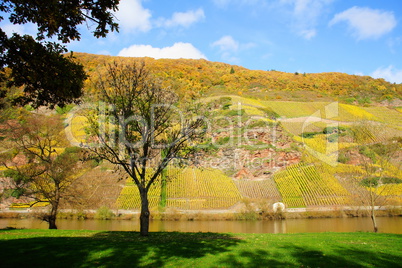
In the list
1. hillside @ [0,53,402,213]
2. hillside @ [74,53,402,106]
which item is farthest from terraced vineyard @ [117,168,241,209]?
hillside @ [74,53,402,106]

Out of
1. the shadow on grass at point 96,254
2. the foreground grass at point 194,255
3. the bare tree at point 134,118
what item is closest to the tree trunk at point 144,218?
the bare tree at point 134,118

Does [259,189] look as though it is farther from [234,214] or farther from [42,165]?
[42,165]

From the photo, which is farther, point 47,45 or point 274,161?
point 274,161

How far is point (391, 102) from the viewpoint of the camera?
292 feet

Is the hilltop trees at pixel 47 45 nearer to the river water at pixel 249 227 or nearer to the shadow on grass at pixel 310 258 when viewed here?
the shadow on grass at pixel 310 258

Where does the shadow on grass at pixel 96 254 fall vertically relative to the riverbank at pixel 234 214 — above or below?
above

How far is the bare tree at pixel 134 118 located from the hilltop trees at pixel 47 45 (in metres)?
6.02

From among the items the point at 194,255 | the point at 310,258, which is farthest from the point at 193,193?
the point at 310,258

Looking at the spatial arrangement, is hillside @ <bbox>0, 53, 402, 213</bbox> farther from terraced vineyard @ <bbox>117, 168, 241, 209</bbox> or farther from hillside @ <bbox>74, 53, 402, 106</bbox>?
hillside @ <bbox>74, 53, 402, 106</bbox>

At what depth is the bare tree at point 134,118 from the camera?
48.8 feet

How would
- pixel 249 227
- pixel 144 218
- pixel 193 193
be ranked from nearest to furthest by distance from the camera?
pixel 144 218 → pixel 249 227 → pixel 193 193

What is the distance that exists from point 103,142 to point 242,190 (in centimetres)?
3217

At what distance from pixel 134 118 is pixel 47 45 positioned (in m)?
7.11

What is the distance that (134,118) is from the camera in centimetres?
1509
